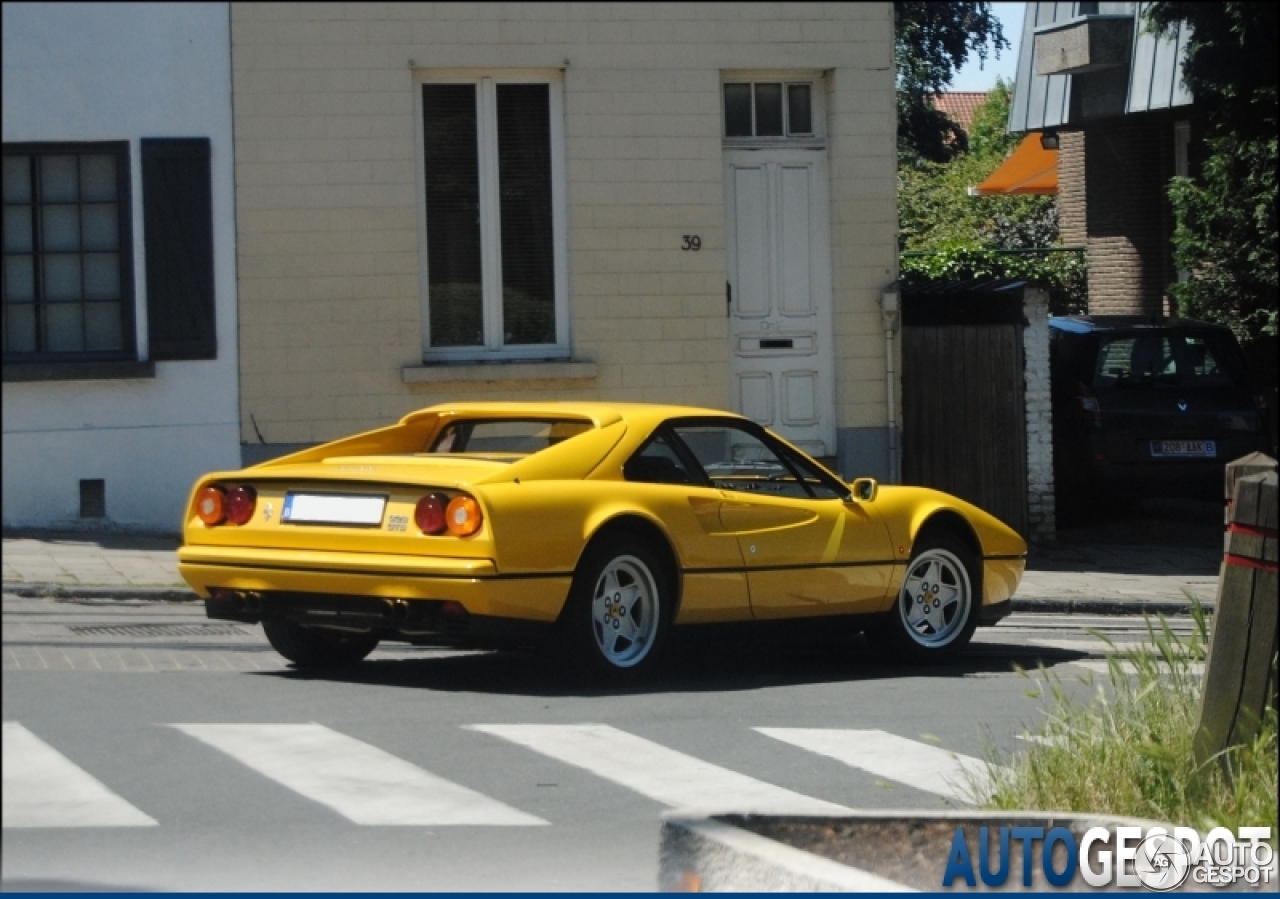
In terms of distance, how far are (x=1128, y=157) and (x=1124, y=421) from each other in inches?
335

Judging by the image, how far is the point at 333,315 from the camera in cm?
1505

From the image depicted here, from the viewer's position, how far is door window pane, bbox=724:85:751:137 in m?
15.9

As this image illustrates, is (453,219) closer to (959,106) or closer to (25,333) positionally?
(25,333)

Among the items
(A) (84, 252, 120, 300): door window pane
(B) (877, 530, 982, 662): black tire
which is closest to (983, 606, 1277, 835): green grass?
(B) (877, 530, 982, 662): black tire

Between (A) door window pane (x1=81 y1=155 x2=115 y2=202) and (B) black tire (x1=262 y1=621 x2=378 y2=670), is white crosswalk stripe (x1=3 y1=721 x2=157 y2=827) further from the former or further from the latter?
(A) door window pane (x1=81 y1=155 x2=115 y2=202)

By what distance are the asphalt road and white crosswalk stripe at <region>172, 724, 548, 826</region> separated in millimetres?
16

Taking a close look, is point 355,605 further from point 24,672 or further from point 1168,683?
point 24,672

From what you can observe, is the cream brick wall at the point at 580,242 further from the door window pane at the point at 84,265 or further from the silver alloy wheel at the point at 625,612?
the silver alloy wheel at the point at 625,612

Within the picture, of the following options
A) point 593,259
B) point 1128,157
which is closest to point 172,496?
point 593,259

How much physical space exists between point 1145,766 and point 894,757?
1.92 metres

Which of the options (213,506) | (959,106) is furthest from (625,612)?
(959,106)

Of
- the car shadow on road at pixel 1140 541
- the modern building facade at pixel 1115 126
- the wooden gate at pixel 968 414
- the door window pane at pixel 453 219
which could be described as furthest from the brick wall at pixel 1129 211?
the door window pane at pixel 453 219

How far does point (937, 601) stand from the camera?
1027 cm

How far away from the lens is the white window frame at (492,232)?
50.2 ft
